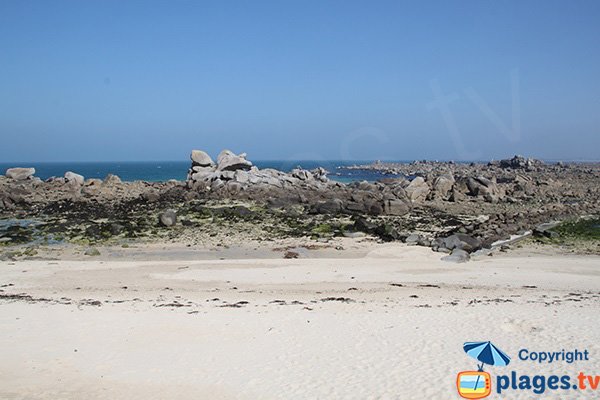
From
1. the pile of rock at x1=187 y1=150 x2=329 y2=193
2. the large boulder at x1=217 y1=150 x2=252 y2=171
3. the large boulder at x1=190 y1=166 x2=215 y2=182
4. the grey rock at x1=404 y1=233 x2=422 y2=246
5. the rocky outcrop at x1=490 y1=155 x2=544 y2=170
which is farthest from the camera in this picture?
the rocky outcrop at x1=490 y1=155 x2=544 y2=170

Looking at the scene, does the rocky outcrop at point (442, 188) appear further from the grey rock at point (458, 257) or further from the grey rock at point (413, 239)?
the grey rock at point (458, 257)

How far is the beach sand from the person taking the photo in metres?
9.01

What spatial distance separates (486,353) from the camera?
999 cm

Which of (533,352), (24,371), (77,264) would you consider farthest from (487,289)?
(77,264)

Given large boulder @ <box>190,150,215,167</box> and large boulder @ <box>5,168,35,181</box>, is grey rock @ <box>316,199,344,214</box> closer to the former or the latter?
large boulder @ <box>190,150,215,167</box>

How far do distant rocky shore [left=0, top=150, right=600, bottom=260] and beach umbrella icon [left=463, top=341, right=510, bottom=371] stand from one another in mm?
9795

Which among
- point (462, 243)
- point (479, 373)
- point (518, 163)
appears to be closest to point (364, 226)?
point (462, 243)

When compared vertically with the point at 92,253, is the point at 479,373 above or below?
above

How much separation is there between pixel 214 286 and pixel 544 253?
44.8 ft

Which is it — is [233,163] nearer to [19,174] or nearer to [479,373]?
[19,174]

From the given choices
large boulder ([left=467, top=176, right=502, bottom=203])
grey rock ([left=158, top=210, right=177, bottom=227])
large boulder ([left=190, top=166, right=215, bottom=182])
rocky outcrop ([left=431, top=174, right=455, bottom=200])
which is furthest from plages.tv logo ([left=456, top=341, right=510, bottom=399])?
large boulder ([left=190, top=166, right=215, bottom=182])

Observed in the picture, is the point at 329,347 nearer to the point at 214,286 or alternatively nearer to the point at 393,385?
the point at 393,385

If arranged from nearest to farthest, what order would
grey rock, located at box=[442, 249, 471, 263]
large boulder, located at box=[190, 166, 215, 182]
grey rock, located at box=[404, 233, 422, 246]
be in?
grey rock, located at box=[442, 249, 471, 263] → grey rock, located at box=[404, 233, 422, 246] → large boulder, located at box=[190, 166, 215, 182]

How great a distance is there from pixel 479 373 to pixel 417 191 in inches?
1195
